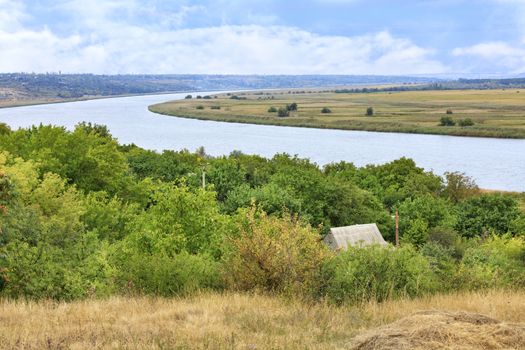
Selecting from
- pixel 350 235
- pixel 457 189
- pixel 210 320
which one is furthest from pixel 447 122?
pixel 210 320

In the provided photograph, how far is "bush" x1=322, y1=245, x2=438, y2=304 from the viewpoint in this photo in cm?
1134

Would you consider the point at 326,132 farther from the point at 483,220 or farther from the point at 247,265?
the point at 247,265

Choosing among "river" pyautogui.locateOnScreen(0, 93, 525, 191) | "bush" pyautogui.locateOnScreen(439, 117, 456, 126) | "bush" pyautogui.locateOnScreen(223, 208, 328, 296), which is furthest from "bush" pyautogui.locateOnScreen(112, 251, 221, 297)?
"bush" pyautogui.locateOnScreen(439, 117, 456, 126)

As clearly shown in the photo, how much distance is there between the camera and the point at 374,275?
1188cm

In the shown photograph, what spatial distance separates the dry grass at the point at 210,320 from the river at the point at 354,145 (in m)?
59.4

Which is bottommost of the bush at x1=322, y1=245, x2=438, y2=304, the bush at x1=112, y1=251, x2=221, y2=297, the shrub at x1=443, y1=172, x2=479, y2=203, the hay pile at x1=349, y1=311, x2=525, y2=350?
the shrub at x1=443, y1=172, x2=479, y2=203

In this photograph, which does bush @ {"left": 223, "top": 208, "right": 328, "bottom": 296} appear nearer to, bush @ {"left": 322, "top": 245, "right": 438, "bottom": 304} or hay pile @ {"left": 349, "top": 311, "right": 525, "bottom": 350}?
bush @ {"left": 322, "top": 245, "right": 438, "bottom": 304}

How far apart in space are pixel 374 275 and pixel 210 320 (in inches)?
158

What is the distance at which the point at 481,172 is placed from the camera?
73.6m

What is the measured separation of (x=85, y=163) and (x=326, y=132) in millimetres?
91545

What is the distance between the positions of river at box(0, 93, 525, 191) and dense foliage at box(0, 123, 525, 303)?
2211cm

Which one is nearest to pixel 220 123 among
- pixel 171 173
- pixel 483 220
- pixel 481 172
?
pixel 481 172

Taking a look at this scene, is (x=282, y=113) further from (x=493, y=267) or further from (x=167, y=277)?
(x=167, y=277)

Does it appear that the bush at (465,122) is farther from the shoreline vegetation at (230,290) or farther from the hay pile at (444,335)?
the hay pile at (444,335)
